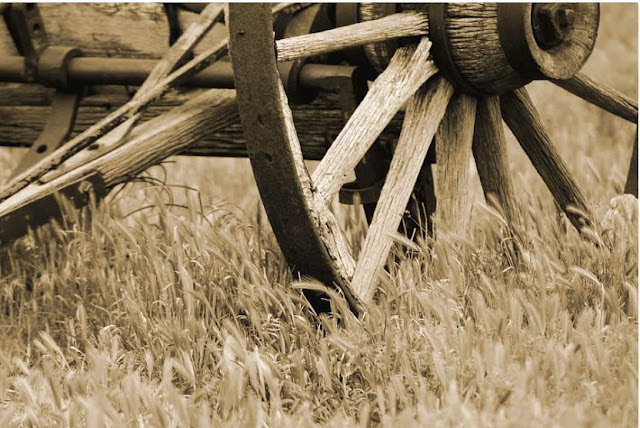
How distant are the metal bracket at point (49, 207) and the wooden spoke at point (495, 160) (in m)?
1.10

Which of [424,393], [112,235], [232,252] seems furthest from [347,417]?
[112,235]

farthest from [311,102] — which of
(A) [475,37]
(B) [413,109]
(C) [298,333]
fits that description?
(C) [298,333]

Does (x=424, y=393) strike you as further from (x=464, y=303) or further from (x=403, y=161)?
(x=403, y=161)

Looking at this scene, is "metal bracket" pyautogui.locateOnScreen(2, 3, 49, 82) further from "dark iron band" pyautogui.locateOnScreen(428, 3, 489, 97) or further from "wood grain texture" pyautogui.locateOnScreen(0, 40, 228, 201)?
"dark iron band" pyautogui.locateOnScreen(428, 3, 489, 97)

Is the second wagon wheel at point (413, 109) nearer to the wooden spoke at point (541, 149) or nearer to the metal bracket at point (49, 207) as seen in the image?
the wooden spoke at point (541, 149)

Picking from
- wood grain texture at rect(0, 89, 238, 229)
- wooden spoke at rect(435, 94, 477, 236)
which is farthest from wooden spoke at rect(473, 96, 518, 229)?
wood grain texture at rect(0, 89, 238, 229)

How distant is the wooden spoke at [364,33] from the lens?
8.43ft

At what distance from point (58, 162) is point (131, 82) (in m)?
0.44

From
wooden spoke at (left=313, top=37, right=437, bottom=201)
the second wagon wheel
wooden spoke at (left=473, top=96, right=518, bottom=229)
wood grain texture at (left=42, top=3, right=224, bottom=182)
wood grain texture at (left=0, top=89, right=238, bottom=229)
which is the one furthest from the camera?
wooden spoke at (left=473, top=96, right=518, bottom=229)

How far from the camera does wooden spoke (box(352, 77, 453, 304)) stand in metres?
2.60

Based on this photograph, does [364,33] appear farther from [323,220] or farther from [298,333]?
[298,333]

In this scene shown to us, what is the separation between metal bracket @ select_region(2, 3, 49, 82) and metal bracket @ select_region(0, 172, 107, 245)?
0.60 m

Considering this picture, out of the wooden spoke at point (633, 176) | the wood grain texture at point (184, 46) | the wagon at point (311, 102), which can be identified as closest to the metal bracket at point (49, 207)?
the wagon at point (311, 102)

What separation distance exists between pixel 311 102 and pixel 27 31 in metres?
0.94
